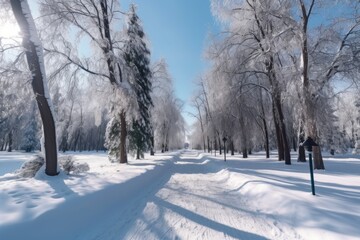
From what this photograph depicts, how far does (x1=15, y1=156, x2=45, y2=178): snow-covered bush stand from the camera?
9.14 m

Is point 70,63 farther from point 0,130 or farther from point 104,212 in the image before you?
point 0,130

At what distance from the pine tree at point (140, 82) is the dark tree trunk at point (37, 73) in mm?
10749

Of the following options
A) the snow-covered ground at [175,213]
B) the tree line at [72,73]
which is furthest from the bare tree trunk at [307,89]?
the tree line at [72,73]

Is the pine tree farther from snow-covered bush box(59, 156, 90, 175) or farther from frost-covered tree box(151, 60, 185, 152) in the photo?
snow-covered bush box(59, 156, 90, 175)

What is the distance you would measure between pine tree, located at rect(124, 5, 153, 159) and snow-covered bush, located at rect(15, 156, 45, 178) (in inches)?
404

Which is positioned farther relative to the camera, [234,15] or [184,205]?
[234,15]

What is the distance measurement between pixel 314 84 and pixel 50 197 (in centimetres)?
1209

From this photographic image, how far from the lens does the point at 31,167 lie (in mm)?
9352

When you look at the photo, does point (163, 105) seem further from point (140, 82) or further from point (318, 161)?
point (318, 161)

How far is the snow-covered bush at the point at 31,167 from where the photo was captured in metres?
9.14

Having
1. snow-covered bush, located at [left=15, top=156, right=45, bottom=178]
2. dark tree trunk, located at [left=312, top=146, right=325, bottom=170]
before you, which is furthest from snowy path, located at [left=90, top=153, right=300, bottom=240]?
dark tree trunk, located at [left=312, top=146, right=325, bottom=170]

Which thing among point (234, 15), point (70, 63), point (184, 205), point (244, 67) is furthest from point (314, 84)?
point (70, 63)

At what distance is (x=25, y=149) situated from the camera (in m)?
53.8

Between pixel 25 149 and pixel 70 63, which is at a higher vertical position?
pixel 70 63
